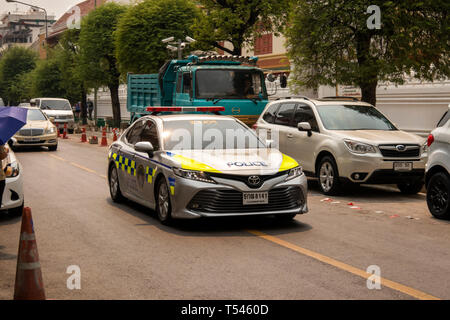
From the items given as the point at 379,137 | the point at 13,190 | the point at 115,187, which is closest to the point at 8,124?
the point at 13,190

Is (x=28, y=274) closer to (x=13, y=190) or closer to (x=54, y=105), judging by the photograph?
(x=13, y=190)

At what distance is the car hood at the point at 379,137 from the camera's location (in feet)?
43.5

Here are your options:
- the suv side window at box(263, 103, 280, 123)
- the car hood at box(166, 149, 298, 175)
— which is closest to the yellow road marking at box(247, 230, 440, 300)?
the car hood at box(166, 149, 298, 175)

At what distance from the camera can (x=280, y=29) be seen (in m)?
31.4

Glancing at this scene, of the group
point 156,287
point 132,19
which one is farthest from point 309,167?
point 132,19

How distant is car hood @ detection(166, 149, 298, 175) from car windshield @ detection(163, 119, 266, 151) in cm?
29

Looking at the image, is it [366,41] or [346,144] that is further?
[366,41]

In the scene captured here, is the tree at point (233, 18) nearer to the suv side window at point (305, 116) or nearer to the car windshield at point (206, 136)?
the suv side window at point (305, 116)

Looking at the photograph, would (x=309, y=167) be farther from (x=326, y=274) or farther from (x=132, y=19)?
(x=132, y=19)

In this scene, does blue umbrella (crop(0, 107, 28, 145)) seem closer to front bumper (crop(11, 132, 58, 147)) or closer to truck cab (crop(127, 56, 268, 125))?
truck cab (crop(127, 56, 268, 125))

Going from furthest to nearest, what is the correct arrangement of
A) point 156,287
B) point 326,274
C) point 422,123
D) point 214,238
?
point 422,123, point 214,238, point 326,274, point 156,287

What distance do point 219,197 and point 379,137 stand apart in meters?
5.20

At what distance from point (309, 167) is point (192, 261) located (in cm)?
719

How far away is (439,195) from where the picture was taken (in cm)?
1073
